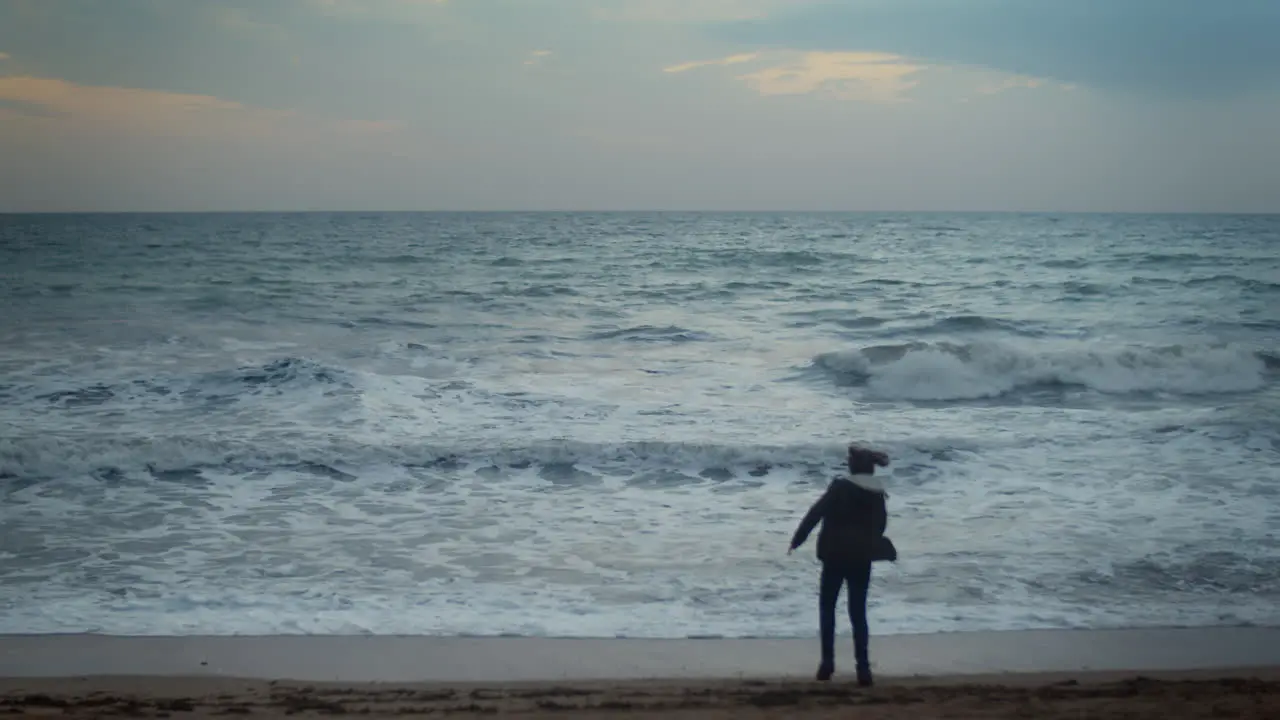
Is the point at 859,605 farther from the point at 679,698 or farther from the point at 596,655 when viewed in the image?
the point at 596,655

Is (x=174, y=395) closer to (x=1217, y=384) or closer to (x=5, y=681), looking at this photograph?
(x=5, y=681)

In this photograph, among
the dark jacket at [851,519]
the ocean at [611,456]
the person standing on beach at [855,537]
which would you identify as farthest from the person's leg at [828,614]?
the ocean at [611,456]

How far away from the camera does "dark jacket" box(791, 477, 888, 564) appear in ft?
21.7

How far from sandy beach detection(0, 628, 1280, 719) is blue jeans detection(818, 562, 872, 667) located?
223mm

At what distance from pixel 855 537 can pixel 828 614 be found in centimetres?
57

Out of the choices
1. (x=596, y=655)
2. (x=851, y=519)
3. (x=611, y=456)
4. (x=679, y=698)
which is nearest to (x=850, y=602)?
(x=851, y=519)

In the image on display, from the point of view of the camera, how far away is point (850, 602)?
22.3ft

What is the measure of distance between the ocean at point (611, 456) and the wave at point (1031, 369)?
0.29 ft

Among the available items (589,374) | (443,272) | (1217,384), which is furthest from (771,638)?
(443,272)

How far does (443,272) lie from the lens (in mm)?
42469

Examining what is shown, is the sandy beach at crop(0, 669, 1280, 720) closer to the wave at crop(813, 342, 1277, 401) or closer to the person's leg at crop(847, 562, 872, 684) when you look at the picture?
the person's leg at crop(847, 562, 872, 684)

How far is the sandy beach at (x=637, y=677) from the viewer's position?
597cm

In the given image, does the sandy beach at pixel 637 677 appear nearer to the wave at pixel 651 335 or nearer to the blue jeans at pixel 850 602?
the blue jeans at pixel 850 602

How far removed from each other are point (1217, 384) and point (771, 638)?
18055 mm
